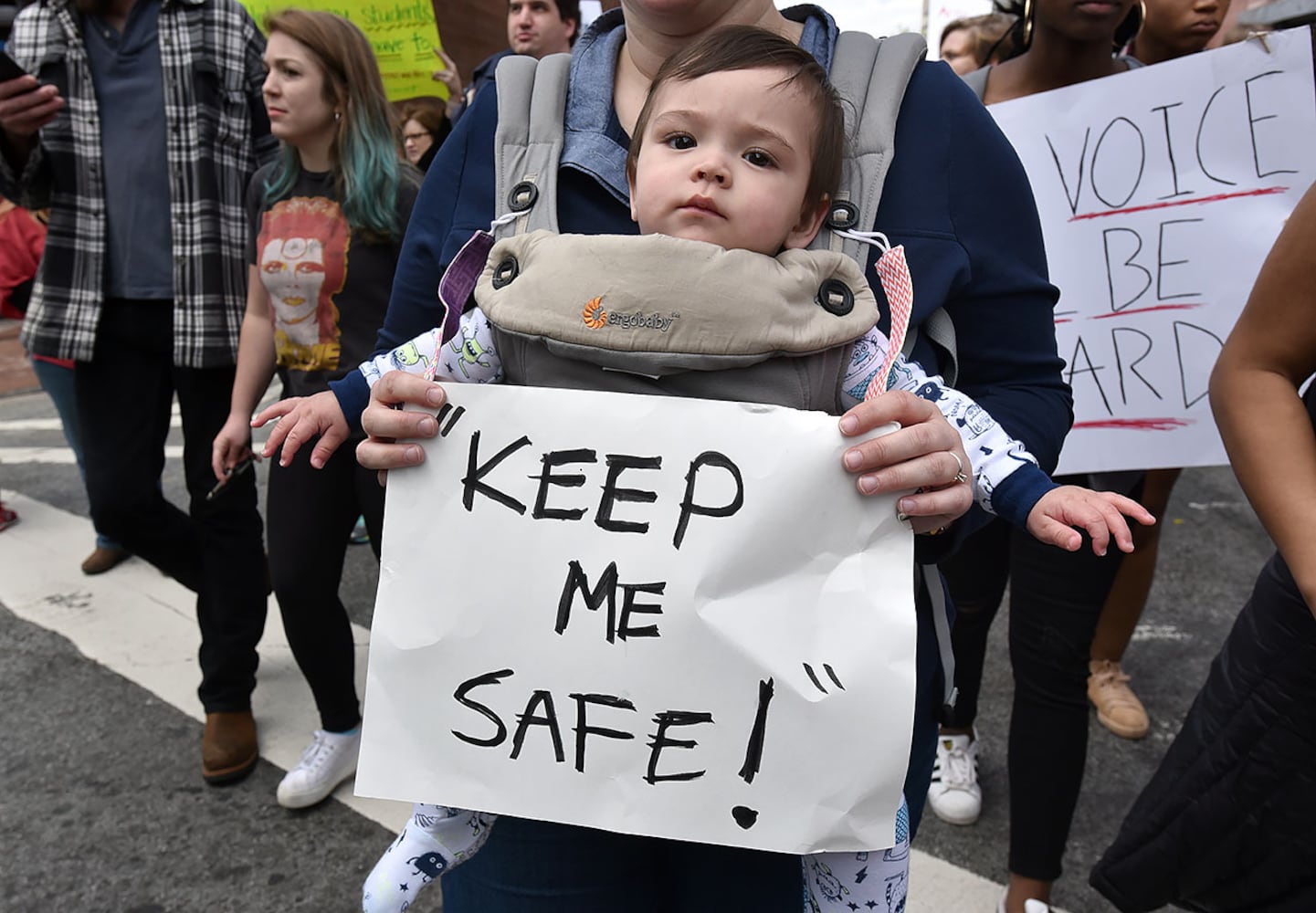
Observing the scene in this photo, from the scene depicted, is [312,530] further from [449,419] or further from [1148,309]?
[1148,309]

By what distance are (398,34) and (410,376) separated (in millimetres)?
3435

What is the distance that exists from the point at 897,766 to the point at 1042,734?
1.15 metres

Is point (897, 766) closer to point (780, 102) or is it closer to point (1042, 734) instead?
point (780, 102)

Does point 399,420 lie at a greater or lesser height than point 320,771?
greater

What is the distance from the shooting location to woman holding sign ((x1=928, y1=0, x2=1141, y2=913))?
1.94 metres

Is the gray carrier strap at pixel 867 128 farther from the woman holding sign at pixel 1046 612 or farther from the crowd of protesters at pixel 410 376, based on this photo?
the woman holding sign at pixel 1046 612

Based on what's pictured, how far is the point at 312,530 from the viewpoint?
2465mm

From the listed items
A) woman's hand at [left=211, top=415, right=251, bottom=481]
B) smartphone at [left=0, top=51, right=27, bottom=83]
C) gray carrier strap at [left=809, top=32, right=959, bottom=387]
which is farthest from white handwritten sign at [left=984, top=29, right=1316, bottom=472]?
smartphone at [left=0, top=51, right=27, bottom=83]

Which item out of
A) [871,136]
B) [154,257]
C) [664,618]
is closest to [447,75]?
[154,257]

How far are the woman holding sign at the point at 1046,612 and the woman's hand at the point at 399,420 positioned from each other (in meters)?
1.36

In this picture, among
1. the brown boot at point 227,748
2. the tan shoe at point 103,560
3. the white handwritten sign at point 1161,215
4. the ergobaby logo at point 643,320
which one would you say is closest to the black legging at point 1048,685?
the white handwritten sign at point 1161,215

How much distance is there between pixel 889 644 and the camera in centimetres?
102

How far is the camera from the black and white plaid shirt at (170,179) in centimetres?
258

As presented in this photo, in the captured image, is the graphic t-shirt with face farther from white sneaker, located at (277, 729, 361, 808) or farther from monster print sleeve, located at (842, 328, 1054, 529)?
monster print sleeve, located at (842, 328, 1054, 529)
